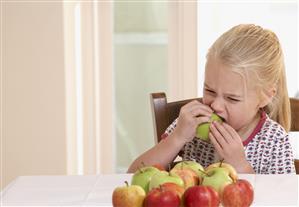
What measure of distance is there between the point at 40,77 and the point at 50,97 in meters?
0.10

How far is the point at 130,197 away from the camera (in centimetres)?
122

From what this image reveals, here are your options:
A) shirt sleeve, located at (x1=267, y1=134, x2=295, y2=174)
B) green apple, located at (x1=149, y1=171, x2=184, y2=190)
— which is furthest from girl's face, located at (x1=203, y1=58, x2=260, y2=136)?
green apple, located at (x1=149, y1=171, x2=184, y2=190)

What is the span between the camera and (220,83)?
1842mm

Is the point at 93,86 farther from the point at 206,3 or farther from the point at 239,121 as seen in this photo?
the point at 239,121

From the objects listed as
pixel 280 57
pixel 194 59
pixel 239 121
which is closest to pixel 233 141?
pixel 239 121

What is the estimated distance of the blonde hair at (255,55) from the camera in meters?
1.88

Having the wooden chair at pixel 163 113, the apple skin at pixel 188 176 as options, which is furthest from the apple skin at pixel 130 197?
the wooden chair at pixel 163 113

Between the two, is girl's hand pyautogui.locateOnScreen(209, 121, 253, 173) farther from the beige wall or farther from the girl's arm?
the beige wall

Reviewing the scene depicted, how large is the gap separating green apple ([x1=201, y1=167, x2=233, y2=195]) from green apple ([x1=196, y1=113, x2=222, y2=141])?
56cm

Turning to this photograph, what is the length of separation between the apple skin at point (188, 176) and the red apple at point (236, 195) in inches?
3.2

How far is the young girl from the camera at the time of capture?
6.09 ft

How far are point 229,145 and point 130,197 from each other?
669 mm

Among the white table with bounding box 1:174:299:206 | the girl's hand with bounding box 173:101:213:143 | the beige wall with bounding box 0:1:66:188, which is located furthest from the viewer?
the beige wall with bounding box 0:1:66:188

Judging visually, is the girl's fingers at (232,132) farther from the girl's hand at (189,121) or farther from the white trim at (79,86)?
the white trim at (79,86)
